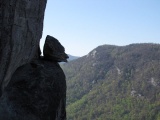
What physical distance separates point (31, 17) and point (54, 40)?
4.64 meters

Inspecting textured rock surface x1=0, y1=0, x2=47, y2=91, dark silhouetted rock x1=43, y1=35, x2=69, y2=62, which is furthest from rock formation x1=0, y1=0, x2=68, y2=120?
dark silhouetted rock x1=43, y1=35, x2=69, y2=62

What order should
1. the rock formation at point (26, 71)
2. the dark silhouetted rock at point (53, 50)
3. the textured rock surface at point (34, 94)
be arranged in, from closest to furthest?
the rock formation at point (26, 71) → the textured rock surface at point (34, 94) → the dark silhouetted rock at point (53, 50)

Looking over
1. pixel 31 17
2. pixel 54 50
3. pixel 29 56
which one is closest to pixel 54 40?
pixel 54 50

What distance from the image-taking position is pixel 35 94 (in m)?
14.7

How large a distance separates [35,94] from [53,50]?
4.06 metres

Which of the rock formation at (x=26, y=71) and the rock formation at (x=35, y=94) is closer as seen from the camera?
the rock formation at (x=26, y=71)

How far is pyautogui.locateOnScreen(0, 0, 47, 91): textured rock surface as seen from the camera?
1099 centimetres

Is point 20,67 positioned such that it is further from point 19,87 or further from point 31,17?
point 31,17

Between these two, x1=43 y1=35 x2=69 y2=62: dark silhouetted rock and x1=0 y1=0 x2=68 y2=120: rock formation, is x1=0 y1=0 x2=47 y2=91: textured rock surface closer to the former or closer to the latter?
x1=0 y1=0 x2=68 y2=120: rock formation

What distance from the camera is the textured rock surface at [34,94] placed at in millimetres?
13734

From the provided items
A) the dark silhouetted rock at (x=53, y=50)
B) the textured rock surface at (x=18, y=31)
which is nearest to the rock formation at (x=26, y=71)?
the textured rock surface at (x=18, y=31)

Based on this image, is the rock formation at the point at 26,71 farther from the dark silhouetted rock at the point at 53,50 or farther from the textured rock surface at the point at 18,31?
the dark silhouetted rock at the point at 53,50

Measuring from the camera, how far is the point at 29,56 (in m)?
15.2

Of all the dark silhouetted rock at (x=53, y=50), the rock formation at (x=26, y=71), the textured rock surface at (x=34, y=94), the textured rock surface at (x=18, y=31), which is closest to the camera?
the textured rock surface at (x=18, y=31)
